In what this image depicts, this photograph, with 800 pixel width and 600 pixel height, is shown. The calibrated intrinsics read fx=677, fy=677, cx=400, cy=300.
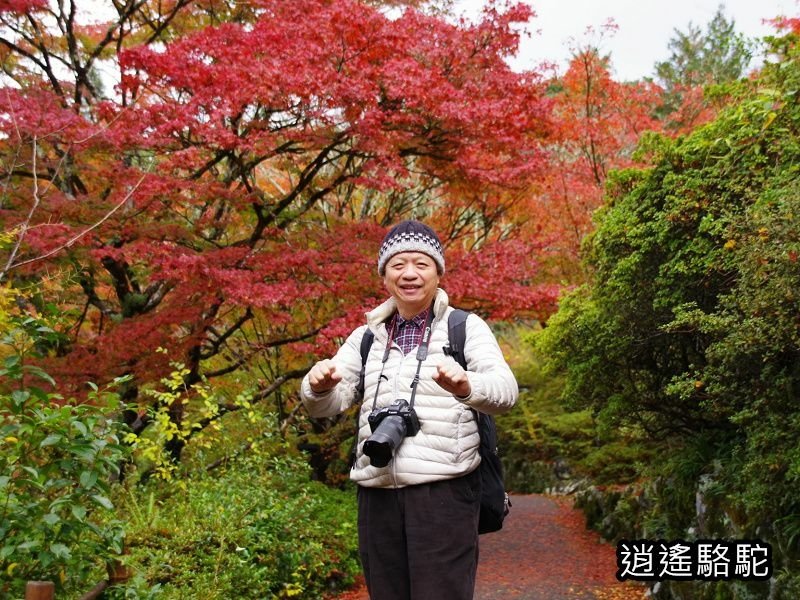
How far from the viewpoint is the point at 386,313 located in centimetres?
229

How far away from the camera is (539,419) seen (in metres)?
12.7

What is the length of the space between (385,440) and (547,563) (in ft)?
18.7

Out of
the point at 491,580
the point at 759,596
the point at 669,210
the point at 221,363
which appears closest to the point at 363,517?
the point at 759,596

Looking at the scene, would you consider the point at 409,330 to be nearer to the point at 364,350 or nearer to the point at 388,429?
the point at 364,350

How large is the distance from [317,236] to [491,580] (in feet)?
11.4

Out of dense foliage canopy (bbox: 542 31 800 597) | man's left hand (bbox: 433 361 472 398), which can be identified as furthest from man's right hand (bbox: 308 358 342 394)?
dense foliage canopy (bbox: 542 31 800 597)

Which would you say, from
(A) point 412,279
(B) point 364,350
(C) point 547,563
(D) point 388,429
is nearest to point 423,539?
(D) point 388,429

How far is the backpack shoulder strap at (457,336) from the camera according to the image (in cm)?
209

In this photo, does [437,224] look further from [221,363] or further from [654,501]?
[654,501]

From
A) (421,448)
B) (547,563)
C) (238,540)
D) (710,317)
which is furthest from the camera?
(547,563)

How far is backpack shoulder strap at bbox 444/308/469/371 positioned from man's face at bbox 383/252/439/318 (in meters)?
0.11

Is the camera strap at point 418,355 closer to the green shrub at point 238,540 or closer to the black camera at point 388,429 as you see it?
the black camera at point 388,429

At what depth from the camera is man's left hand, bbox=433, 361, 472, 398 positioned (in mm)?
1763

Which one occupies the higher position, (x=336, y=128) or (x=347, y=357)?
(x=336, y=128)
